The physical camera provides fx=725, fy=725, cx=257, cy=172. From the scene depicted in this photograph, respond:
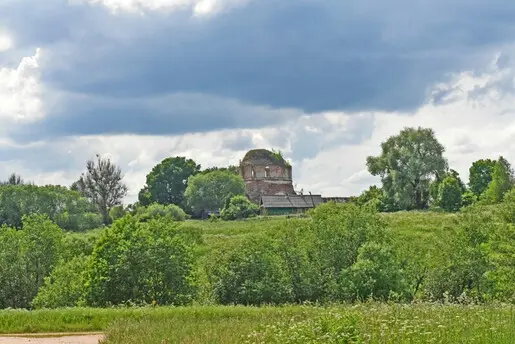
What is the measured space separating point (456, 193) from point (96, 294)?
5673 centimetres

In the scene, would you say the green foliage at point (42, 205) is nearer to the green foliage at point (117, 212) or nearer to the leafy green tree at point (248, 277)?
the green foliage at point (117, 212)

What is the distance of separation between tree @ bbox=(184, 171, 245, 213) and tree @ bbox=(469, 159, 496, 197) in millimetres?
35630

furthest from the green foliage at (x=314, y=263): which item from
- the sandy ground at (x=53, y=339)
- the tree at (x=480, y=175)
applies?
the tree at (x=480, y=175)

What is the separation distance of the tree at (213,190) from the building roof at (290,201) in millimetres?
6051


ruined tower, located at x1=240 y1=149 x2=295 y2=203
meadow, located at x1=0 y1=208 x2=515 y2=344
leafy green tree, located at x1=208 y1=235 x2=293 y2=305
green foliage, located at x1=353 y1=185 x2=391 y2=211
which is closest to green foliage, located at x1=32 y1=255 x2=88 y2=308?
leafy green tree, located at x1=208 y1=235 x2=293 y2=305

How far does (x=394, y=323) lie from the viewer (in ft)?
45.9

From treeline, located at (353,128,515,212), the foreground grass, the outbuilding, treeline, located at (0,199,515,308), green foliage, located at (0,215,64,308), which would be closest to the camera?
the foreground grass

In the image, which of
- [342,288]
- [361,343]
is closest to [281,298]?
[342,288]

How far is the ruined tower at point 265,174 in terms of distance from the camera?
396 ft

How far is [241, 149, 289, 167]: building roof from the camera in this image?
4921 inches

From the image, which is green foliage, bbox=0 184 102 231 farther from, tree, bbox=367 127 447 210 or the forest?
the forest

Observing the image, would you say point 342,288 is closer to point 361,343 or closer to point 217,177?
point 361,343

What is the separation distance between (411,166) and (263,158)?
1665 inches

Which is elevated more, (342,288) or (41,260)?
(41,260)
